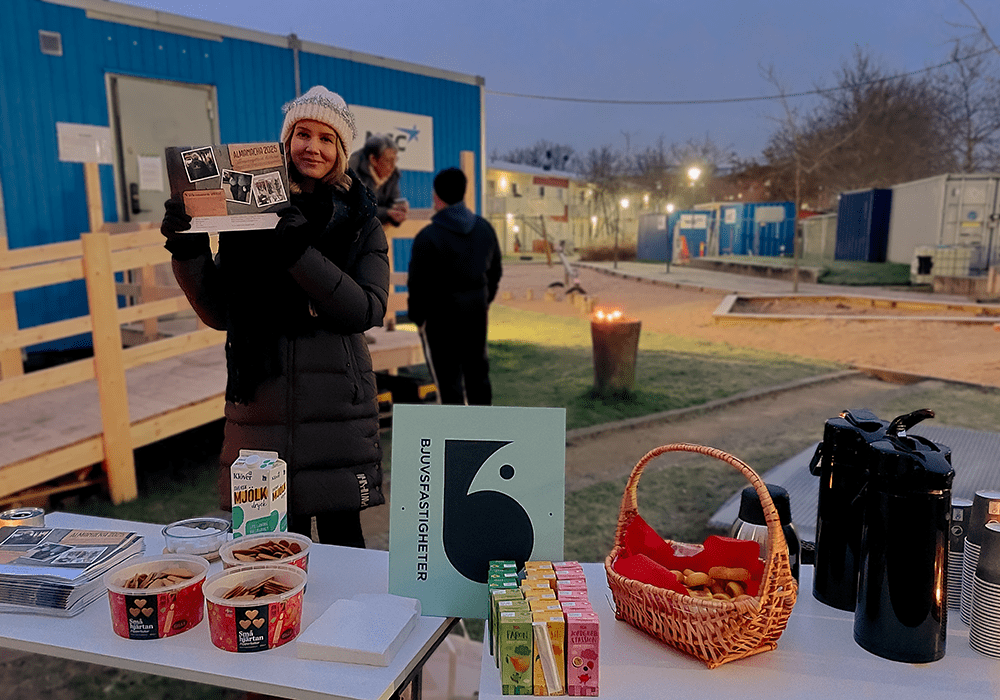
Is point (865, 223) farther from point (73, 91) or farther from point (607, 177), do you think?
point (607, 177)

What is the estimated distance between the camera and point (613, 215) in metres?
46.1

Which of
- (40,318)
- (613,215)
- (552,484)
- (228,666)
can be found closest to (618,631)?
(552,484)

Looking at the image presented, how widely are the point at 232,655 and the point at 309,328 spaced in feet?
3.17

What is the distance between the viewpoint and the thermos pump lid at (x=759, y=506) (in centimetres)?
144

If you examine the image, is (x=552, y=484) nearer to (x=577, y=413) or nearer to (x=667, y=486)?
(x=667, y=486)

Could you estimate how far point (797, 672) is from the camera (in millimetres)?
1248

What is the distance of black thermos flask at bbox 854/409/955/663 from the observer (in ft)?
4.01

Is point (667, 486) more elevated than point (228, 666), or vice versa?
point (228, 666)

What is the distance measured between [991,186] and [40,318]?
19742mm

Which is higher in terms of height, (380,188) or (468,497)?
(380,188)

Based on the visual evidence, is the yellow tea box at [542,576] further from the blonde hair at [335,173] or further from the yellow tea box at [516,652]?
the blonde hair at [335,173]

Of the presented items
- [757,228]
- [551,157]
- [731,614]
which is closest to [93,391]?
[731,614]

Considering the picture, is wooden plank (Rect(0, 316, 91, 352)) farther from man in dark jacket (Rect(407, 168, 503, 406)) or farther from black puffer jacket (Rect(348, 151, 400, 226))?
man in dark jacket (Rect(407, 168, 503, 406))

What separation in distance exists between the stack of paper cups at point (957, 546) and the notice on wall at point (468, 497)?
83 cm
